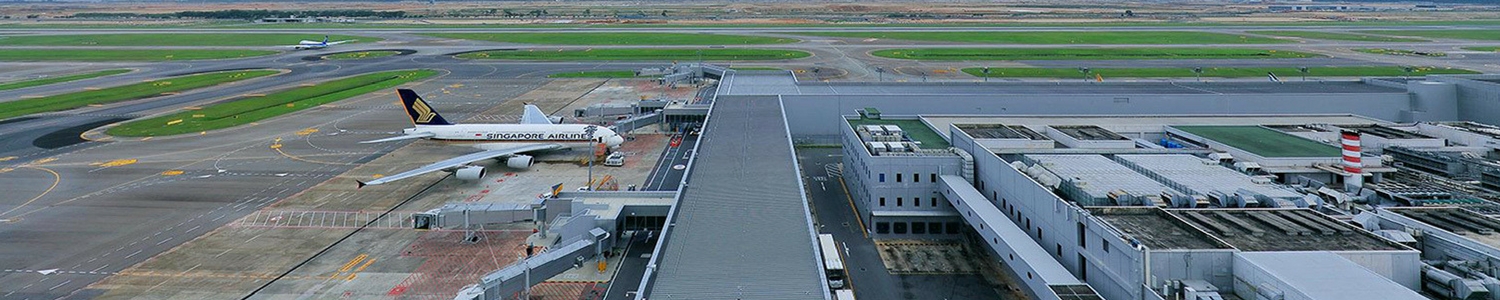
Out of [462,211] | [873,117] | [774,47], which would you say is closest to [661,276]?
[462,211]

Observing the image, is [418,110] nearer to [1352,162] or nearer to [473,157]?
[473,157]

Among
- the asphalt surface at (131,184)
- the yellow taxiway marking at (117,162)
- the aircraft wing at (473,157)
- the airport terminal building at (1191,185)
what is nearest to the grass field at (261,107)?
the asphalt surface at (131,184)

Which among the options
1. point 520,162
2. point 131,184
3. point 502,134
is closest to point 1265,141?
point 520,162

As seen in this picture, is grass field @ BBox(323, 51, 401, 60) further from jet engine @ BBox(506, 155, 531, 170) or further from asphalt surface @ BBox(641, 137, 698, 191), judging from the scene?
jet engine @ BBox(506, 155, 531, 170)

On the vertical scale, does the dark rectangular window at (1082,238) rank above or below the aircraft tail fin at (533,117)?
below

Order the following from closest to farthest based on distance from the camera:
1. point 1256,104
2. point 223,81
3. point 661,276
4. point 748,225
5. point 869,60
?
point 661,276, point 748,225, point 1256,104, point 223,81, point 869,60

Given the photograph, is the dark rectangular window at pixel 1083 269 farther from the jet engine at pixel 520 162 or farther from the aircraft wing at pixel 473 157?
the jet engine at pixel 520 162

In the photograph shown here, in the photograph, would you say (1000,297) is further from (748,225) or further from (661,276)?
(661,276)
